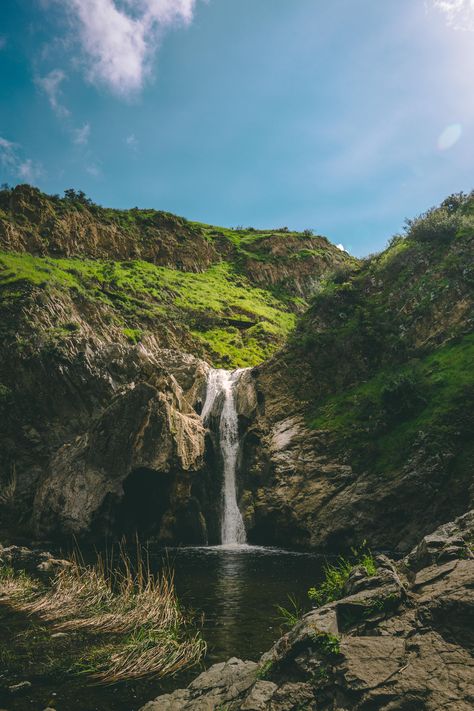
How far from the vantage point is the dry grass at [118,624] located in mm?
12891

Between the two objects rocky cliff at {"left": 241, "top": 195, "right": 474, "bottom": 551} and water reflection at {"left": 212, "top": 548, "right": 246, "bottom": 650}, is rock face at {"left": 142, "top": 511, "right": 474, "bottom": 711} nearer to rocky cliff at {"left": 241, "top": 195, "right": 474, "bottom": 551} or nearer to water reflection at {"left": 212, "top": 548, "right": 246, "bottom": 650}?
water reflection at {"left": 212, "top": 548, "right": 246, "bottom": 650}

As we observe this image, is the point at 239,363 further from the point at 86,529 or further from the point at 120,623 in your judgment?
the point at 120,623

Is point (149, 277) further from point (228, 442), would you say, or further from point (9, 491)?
point (9, 491)

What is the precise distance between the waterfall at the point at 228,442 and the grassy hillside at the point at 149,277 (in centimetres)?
1815

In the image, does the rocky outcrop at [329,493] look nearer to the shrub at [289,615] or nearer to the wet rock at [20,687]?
the shrub at [289,615]

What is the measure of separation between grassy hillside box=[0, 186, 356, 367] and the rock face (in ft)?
169

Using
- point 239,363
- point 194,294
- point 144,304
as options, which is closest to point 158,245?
point 194,294

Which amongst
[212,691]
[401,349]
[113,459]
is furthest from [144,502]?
[212,691]

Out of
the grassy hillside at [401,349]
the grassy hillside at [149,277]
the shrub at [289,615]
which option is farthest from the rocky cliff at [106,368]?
the shrub at [289,615]

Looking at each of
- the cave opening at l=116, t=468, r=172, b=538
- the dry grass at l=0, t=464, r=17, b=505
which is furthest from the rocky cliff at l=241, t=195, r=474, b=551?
the dry grass at l=0, t=464, r=17, b=505

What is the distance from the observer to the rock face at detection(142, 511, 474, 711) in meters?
7.48

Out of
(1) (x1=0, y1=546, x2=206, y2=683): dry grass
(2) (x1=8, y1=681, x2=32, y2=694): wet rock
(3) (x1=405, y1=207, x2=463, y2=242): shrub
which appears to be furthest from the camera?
(3) (x1=405, y1=207, x2=463, y2=242): shrub

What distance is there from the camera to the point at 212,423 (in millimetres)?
52031

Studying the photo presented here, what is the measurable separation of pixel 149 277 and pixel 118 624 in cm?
8913
